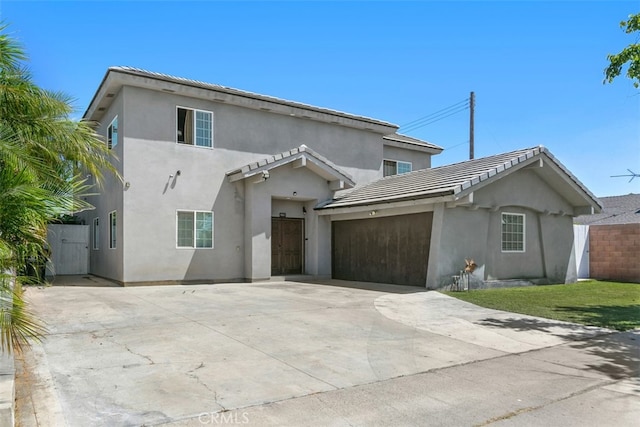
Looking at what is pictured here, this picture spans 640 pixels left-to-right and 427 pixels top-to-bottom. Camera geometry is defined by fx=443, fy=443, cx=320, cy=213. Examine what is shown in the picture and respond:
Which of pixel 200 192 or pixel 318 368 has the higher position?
pixel 200 192

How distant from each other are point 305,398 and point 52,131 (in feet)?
17.1

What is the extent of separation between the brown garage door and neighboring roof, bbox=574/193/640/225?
11412mm

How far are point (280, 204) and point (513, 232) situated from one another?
9053 mm

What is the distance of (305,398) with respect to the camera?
486cm

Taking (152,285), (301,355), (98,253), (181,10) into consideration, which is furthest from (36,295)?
(301,355)

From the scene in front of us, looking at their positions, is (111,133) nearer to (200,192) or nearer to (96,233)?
(200,192)

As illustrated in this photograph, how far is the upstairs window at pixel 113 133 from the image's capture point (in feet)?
52.4

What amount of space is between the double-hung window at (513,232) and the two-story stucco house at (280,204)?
0.05m

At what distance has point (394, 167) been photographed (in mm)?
23500

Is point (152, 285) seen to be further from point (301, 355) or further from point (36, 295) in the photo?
point (301, 355)

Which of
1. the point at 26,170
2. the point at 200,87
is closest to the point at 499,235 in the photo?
the point at 200,87

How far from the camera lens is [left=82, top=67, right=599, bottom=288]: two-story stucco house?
14.8 metres

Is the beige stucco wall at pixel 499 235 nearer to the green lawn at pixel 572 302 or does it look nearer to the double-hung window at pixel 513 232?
the double-hung window at pixel 513 232

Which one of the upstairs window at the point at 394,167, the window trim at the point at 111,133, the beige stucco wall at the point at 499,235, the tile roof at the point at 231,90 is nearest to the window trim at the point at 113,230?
the window trim at the point at 111,133
